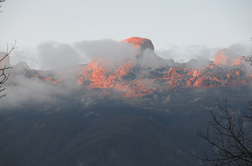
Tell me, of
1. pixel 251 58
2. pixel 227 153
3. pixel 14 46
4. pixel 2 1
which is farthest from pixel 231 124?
pixel 2 1

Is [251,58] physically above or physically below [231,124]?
above

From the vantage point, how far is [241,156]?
1689cm

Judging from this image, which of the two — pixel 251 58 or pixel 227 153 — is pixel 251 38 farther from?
pixel 227 153

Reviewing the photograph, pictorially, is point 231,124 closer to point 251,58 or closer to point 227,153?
point 227,153

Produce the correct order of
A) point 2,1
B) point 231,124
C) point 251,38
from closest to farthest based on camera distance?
point 231,124 < point 2,1 < point 251,38

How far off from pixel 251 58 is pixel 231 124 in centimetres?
813

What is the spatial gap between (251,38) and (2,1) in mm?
18209

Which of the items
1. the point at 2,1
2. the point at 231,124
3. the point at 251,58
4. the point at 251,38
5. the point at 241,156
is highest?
the point at 2,1

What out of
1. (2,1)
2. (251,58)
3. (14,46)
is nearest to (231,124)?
(251,58)

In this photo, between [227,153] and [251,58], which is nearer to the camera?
[227,153]

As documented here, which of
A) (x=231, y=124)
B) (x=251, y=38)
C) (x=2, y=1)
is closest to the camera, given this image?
(x=231, y=124)

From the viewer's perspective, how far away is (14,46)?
17734mm

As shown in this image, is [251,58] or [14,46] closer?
[14,46]

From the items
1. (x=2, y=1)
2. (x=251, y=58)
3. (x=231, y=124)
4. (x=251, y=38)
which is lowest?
(x=231, y=124)
